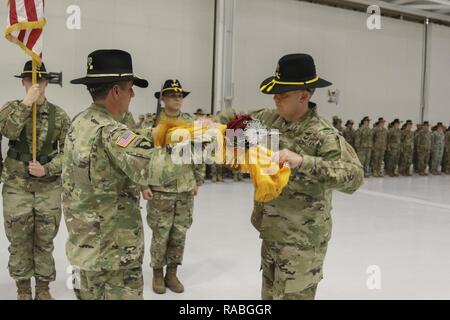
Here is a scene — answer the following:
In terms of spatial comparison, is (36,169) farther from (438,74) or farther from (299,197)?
(438,74)

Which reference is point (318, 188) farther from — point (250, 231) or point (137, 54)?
point (137, 54)

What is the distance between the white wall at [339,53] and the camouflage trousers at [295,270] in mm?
10830

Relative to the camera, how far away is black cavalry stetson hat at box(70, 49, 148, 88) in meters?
2.10

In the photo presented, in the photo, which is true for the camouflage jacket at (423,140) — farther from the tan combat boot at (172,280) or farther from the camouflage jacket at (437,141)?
the tan combat boot at (172,280)

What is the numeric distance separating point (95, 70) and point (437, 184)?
11332 millimetres

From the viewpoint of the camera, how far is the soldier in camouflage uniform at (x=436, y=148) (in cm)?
1430

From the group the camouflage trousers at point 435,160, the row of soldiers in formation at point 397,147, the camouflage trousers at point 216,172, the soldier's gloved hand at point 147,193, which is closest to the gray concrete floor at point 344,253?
the soldier's gloved hand at point 147,193

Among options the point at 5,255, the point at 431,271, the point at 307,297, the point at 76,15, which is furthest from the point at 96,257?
the point at 76,15

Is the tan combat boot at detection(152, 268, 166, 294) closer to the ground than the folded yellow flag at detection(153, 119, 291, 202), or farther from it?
closer to the ground

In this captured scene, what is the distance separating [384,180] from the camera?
12.4 meters

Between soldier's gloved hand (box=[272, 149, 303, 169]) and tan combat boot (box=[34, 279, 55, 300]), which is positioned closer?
soldier's gloved hand (box=[272, 149, 303, 169])

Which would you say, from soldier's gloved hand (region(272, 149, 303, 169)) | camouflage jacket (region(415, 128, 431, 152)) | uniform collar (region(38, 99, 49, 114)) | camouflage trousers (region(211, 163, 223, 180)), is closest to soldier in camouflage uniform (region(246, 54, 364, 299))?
soldier's gloved hand (region(272, 149, 303, 169))

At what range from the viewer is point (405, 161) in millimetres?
13648

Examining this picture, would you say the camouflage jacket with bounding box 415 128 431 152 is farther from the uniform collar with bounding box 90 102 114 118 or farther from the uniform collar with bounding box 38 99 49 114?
the uniform collar with bounding box 90 102 114 118
